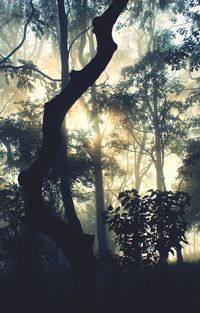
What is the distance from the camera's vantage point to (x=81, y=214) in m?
45.0

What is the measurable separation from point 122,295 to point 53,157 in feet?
14.5

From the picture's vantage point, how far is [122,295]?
8578mm

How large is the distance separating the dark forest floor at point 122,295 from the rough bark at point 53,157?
2.36m

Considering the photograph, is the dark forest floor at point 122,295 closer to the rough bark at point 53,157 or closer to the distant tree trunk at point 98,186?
the rough bark at point 53,157

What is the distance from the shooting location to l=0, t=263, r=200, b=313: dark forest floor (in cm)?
771

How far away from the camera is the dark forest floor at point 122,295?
7715 millimetres

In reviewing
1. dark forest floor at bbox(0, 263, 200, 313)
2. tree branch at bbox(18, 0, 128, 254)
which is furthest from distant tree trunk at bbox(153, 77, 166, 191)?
tree branch at bbox(18, 0, 128, 254)

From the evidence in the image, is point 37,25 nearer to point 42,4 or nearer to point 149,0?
point 42,4

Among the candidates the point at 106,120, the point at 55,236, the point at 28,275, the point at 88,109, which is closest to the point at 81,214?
the point at 106,120

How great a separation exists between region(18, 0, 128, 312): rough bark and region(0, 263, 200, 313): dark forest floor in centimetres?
236

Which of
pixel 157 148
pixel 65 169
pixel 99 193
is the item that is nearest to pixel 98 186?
pixel 99 193

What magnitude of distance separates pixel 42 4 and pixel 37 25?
3.55 m

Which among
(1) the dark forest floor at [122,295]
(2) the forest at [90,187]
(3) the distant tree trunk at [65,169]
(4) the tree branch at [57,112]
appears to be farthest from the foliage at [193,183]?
(4) the tree branch at [57,112]

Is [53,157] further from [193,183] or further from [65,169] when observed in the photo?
[193,183]
